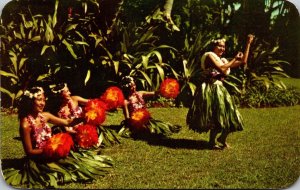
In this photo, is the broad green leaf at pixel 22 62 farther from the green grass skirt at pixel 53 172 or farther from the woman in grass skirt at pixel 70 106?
the green grass skirt at pixel 53 172

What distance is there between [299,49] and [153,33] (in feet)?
5.04

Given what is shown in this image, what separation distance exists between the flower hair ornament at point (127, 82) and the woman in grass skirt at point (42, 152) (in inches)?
34.1

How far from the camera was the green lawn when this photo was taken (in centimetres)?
519

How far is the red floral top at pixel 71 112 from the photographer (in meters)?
5.38

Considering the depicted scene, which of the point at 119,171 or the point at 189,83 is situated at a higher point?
the point at 189,83

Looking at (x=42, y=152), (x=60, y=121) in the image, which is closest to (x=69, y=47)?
(x=60, y=121)

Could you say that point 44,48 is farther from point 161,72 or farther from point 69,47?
point 161,72

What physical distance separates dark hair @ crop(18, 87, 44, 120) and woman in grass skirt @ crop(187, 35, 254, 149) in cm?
160

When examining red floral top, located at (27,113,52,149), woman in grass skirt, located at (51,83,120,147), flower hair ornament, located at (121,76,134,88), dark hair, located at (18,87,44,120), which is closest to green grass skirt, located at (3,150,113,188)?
red floral top, located at (27,113,52,149)

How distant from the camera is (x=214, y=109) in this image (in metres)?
5.47

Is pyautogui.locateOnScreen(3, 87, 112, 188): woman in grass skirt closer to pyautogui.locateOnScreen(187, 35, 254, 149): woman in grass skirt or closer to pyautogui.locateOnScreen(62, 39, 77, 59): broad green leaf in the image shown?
pyautogui.locateOnScreen(62, 39, 77, 59): broad green leaf

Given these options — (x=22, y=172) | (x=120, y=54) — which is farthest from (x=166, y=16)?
(x=22, y=172)

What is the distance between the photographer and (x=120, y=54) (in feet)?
18.7

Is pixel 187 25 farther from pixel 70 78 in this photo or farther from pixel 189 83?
pixel 70 78
